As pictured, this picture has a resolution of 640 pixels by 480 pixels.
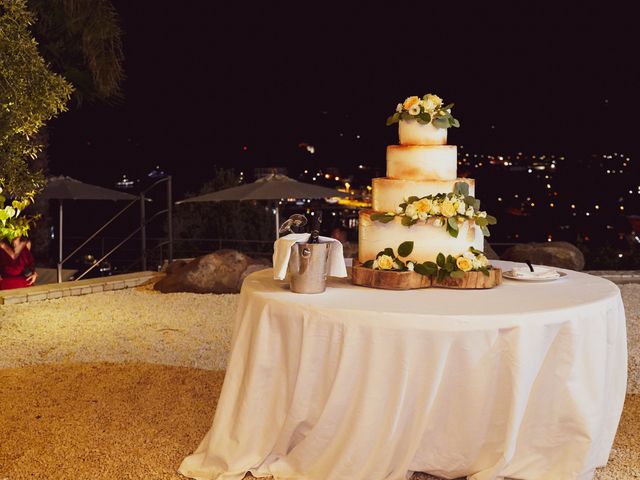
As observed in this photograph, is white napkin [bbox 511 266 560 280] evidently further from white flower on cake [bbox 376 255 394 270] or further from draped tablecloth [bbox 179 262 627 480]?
white flower on cake [bbox 376 255 394 270]

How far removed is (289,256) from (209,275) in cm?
646

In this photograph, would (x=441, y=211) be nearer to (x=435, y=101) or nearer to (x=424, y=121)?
(x=424, y=121)

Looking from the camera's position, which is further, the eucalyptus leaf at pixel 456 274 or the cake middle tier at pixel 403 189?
the cake middle tier at pixel 403 189

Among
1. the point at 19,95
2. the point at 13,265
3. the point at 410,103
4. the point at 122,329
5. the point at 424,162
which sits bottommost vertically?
the point at 122,329

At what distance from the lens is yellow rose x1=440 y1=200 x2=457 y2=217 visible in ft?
14.5

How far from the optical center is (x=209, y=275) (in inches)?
420

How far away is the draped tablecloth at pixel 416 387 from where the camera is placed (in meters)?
3.73

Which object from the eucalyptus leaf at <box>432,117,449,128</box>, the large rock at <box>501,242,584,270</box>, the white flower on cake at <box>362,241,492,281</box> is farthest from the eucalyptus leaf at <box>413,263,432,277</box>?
the large rock at <box>501,242,584,270</box>

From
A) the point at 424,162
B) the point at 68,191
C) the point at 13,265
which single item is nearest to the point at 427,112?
the point at 424,162

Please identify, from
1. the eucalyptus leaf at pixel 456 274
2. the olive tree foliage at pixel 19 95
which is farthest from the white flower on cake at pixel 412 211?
the olive tree foliage at pixel 19 95

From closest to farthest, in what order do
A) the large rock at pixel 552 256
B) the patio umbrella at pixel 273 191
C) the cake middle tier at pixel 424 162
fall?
the cake middle tier at pixel 424 162 < the large rock at pixel 552 256 < the patio umbrella at pixel 273 191

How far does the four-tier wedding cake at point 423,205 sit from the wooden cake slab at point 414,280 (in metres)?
0.06

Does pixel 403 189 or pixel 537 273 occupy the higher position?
pixel 403 189

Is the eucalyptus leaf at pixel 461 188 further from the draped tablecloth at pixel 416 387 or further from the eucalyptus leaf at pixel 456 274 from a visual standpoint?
the draped tablecloth at pixel 416 387
